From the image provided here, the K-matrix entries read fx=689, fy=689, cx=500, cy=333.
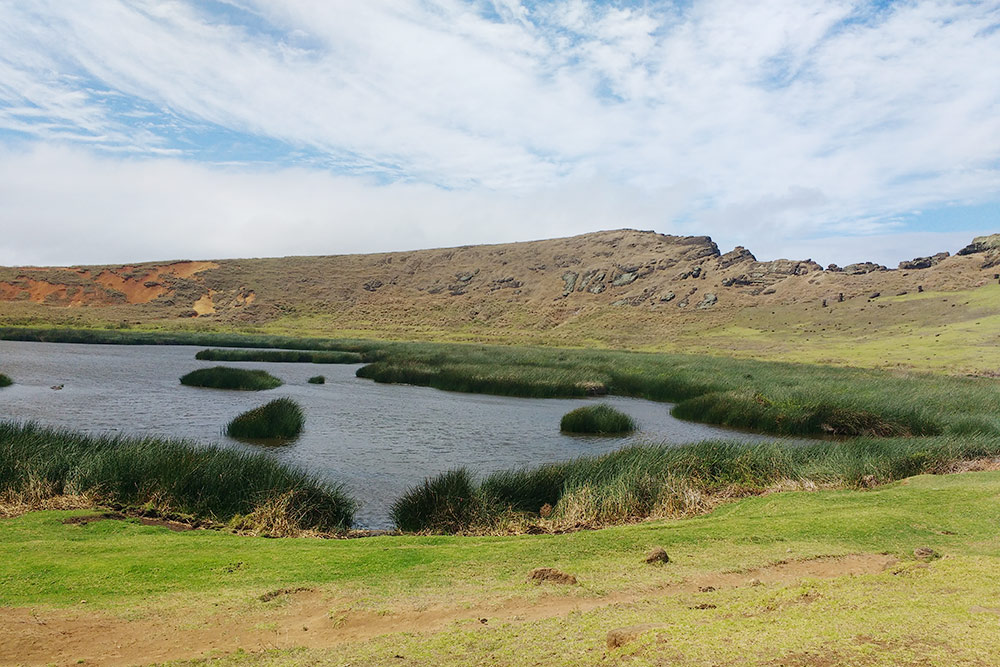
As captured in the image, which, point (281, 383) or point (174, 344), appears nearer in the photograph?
point (281, 383)

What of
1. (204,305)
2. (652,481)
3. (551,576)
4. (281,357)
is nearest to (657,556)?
(551,576)

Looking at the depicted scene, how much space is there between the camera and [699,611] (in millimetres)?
5301

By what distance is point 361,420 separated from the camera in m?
23.0

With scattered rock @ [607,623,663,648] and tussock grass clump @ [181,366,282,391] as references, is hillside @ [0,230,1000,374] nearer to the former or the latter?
tussock grass clump @ [181,366,282,391]

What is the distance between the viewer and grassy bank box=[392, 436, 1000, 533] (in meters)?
10.8

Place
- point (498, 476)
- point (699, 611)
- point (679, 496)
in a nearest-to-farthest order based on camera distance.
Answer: point (699, 611) < point (679, 496) < point (498, 476)

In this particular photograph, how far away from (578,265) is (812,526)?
99821 millimetres

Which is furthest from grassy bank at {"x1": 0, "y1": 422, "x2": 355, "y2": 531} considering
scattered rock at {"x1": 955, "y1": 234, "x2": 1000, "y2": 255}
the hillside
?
scattered rock at {"x1": 955, "y1": 234, "x2": 1000, "y2": 255}

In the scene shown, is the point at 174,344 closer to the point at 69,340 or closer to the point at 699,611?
the point at 69,340

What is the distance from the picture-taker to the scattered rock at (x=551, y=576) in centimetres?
670

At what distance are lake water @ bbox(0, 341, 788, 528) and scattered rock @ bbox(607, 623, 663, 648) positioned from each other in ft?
23.3

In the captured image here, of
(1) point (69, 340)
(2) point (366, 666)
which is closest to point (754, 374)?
(2) point (366, 666)

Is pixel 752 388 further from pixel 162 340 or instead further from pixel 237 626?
pixel 162 340

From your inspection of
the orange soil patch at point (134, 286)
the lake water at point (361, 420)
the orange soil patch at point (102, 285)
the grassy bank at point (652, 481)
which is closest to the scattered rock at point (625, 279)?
the orange soil patch at point (102, 285)
